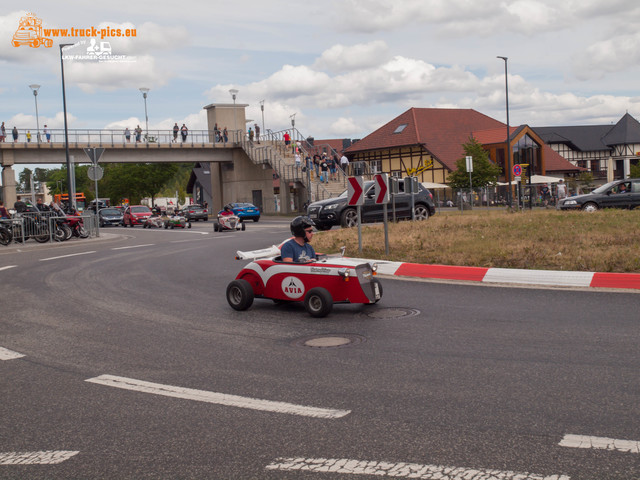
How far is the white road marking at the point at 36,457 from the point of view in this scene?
425cm

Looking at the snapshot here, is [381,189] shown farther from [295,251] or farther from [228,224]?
[228,224]

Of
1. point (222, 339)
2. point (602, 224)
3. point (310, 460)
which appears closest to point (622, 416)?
point (310, 460)

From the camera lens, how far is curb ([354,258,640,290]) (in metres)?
10.9

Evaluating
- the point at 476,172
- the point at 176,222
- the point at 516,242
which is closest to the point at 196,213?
the point at 176,222

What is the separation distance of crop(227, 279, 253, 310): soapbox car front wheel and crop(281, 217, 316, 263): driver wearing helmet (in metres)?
0.64

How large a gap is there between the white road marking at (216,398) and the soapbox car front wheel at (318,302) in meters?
3.19

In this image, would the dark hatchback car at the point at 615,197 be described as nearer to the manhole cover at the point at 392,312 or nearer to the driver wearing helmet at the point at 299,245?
the manhole cover at the point at 392,312

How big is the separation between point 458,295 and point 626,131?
276ft

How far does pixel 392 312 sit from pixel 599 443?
512 centimetres

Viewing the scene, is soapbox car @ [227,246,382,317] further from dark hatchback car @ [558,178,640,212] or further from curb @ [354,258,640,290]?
dark hatchback car @ [558,178,640,212]

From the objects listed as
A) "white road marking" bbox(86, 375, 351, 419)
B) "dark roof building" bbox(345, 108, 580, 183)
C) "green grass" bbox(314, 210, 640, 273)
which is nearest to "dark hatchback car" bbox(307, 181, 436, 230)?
"green grass" bbox(314, 210, 640, 273)

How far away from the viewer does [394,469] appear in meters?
3.89

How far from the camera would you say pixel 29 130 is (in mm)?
54656

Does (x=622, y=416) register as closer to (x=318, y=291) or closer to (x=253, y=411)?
(x=253, y=411)
